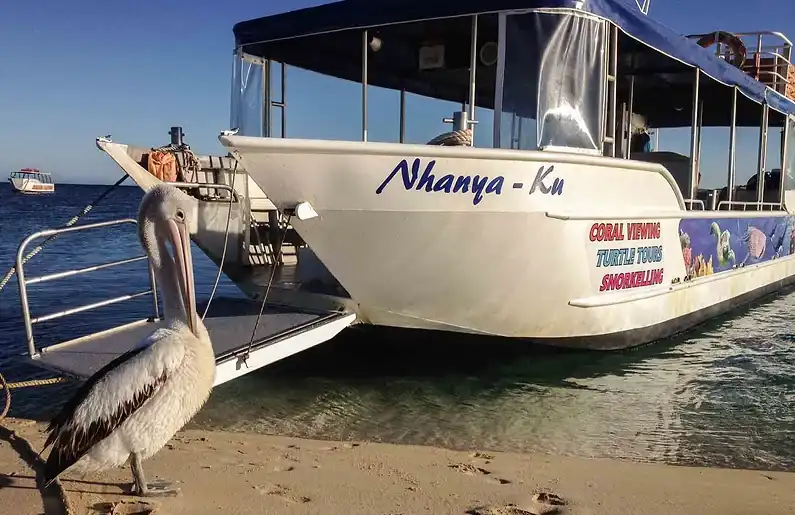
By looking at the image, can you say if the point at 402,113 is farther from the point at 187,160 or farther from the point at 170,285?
the point at 170,285

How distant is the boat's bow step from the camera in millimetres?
4387

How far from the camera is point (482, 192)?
5148 millimetres

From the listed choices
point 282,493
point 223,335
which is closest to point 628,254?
point 223,335

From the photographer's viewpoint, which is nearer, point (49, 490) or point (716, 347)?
point (49, 490)

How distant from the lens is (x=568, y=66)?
5.64m

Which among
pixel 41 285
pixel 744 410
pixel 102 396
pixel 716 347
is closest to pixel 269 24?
pixel 102 396

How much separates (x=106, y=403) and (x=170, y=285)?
57 cm

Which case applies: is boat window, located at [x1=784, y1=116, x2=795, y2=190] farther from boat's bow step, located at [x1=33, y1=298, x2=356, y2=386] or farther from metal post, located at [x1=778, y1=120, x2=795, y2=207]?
boat's bow step, located at [x1=33, y1=298, x2=356, y2=386]

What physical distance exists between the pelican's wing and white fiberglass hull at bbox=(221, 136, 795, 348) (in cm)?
210

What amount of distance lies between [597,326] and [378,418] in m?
2.36

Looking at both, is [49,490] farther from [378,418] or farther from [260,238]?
[260,238]

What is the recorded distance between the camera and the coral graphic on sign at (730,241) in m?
7.41

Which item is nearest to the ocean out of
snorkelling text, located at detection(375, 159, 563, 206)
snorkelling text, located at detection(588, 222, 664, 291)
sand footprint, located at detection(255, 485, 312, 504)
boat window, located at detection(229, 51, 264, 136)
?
snorkelling text, located at detection(588, 222, 664, 291)

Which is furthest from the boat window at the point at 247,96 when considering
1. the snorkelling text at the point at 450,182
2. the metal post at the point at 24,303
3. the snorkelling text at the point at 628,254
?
the snorkelling text at the point at 628,254
